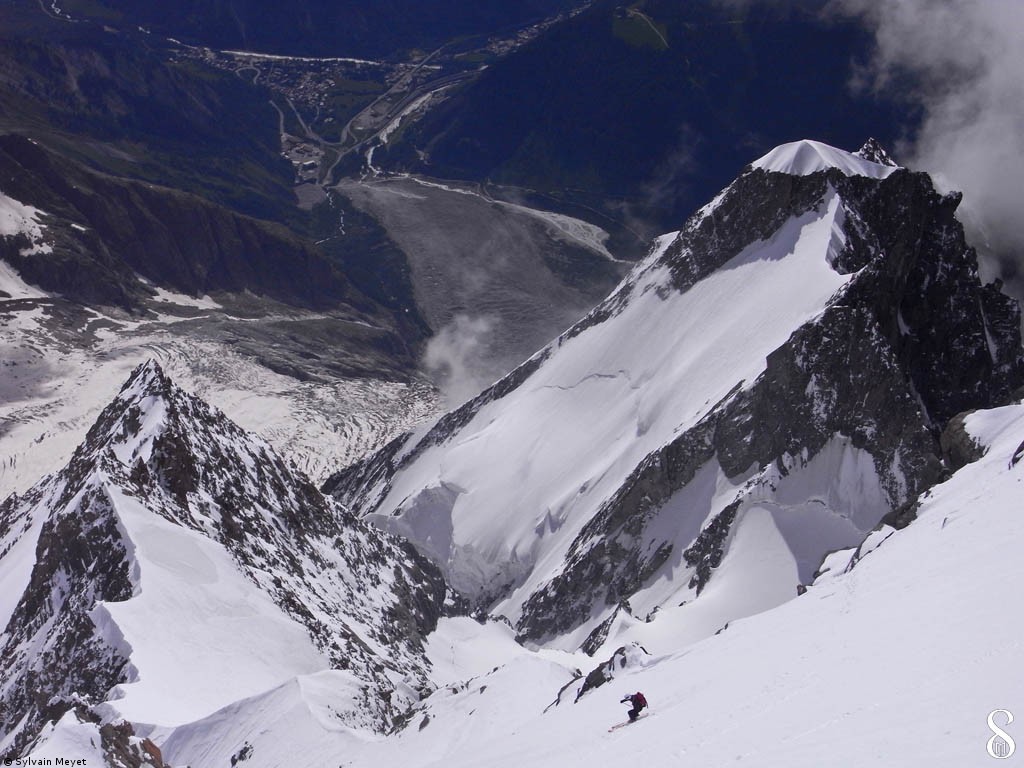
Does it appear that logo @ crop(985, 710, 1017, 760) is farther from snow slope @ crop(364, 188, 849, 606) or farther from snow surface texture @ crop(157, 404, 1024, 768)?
snow slope @ crop(364, 188, 849, 606)

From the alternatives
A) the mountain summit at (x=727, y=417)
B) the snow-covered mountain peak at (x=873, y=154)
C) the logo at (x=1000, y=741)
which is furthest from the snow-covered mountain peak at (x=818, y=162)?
the logo at (x=1000, y=741)

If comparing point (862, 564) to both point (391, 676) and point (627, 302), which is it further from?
point (627, 302)

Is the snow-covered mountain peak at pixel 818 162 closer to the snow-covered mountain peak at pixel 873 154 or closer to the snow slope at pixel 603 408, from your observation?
the snow-covered mountain peak at pixel 873 154

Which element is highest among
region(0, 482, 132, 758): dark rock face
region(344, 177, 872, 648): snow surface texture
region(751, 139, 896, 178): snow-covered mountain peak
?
region(751, 139, 896, 178): snow-covered mountain peak

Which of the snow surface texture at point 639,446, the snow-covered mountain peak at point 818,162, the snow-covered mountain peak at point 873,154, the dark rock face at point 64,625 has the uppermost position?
the snow-covered mountain peak at point 873,154

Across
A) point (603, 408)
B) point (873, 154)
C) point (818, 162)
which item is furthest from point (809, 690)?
point (873, 154)

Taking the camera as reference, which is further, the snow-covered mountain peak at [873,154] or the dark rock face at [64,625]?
the snow-covered mountain peak at [873,154]

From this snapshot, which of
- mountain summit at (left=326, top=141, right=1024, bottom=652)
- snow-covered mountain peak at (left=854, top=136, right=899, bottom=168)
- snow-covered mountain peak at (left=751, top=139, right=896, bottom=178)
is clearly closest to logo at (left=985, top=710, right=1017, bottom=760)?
mountain summit at (left=326, top=141, right=1024, bottom=652)

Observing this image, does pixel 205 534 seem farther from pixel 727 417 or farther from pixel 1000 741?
pixel 1000 741
